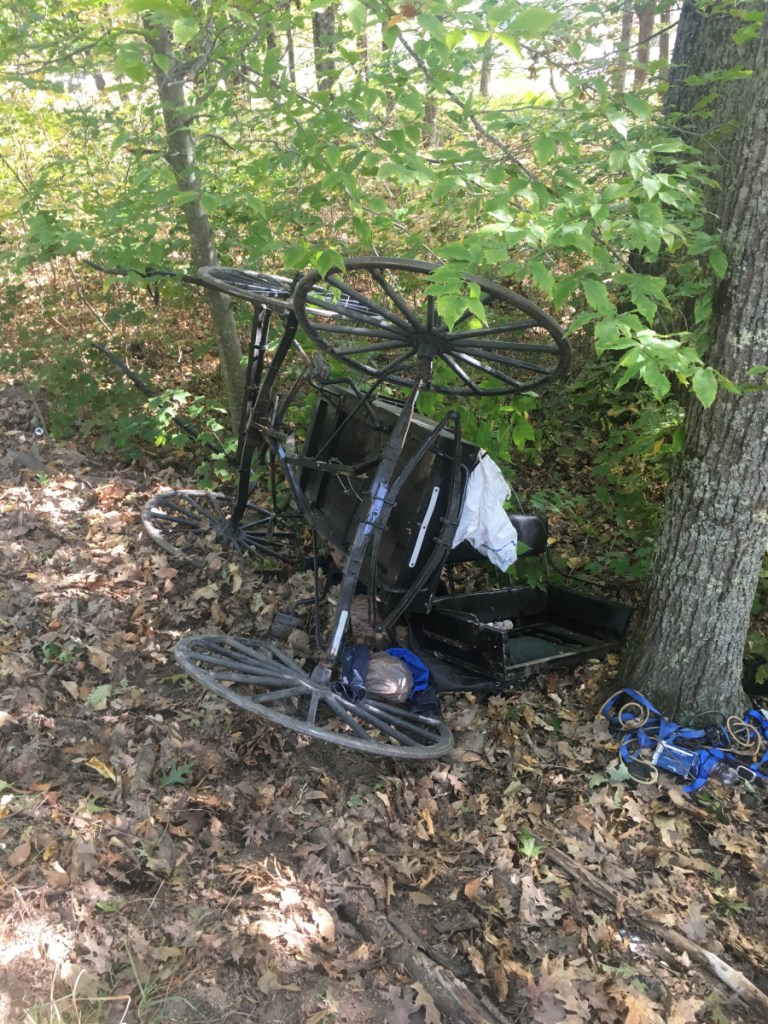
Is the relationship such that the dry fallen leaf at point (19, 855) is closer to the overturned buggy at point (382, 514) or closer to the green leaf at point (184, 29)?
the overturned buggy at point (382, 514)

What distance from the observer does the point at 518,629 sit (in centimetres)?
455

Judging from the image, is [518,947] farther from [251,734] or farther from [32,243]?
[32,243]

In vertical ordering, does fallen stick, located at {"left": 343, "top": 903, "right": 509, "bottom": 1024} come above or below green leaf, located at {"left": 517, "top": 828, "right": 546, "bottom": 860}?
above

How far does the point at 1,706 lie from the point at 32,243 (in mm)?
3187

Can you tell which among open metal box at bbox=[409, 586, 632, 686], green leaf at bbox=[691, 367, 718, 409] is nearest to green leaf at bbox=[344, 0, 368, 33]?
green leaf at bbox=[691, 367, 718, 409]

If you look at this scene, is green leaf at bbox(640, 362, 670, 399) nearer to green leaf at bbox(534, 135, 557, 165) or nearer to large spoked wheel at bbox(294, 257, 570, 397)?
large spoked wheel at bbox(294, 257, 570, 397)

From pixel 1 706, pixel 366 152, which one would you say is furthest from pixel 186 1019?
pixel 366 152

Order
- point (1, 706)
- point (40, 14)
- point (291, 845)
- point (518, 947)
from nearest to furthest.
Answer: point (518, 947) → point (291, 845) → point (1, 706) → point (40, 14)

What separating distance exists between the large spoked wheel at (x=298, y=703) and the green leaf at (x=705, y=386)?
184 cm

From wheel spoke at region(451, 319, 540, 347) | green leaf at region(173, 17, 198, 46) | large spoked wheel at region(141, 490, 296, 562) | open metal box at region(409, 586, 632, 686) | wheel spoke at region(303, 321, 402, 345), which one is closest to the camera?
green leaf at region(173, 17, 198, 46)

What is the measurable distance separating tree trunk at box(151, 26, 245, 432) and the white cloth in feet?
7.70

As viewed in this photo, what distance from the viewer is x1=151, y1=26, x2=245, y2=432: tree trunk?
4375 mm

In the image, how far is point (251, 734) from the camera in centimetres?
344

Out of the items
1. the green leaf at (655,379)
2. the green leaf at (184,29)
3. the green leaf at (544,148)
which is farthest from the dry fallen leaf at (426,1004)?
the green leaf at (184,29)
